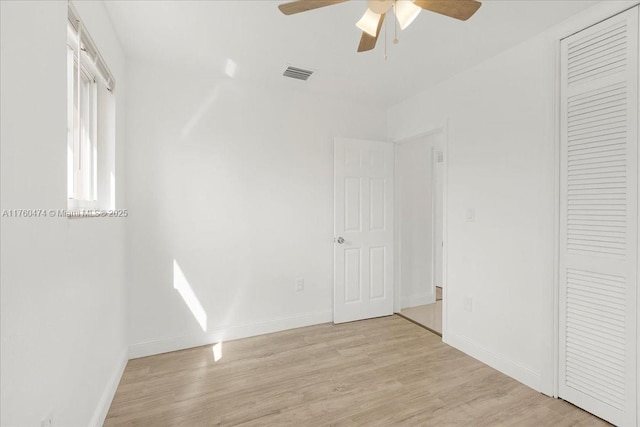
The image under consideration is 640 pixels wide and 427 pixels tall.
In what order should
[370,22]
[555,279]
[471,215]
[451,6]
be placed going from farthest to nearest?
1. [471,215]
2. [555,279]
3. [370,22]
4. [451,6]

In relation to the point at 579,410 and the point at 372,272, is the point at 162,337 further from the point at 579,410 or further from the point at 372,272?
the point at 579,410

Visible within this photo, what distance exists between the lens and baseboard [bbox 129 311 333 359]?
8.77 ft

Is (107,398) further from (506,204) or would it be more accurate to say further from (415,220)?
(415,220)

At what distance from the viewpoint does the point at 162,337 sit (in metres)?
2.73

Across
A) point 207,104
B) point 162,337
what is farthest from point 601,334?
point 207,104

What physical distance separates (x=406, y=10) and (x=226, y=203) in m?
2.22

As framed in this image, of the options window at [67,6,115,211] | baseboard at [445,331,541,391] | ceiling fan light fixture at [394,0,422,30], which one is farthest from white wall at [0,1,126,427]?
baseboard at [445,331,541,391]

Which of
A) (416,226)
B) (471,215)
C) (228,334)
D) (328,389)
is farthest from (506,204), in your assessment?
(228,334)

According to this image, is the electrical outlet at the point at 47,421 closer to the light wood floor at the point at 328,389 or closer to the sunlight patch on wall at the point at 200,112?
the light wood floor at the point at 328,389

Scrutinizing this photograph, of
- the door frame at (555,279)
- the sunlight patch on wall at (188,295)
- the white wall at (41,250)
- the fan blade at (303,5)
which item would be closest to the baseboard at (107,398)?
the white wall at (41,250)

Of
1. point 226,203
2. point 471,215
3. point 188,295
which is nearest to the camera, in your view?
point 471,215

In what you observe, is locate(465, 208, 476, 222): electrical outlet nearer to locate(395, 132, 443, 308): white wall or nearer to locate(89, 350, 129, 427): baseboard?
locate(395, 132, 443, 308): white wall

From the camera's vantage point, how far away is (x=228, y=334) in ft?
9.77

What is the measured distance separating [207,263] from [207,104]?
1.51 m
